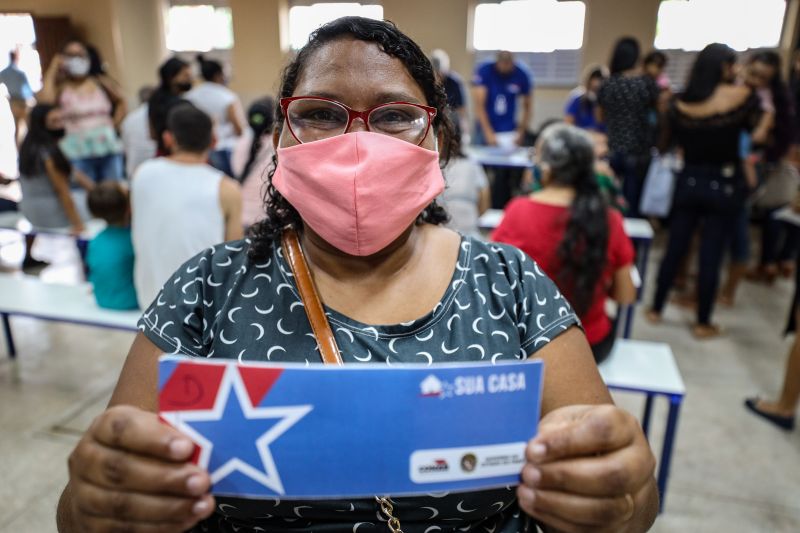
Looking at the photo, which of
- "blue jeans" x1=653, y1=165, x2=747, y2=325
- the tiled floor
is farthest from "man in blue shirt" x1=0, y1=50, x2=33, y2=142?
"blue jeans" x1=653, y1=165, x2=747, y2=325

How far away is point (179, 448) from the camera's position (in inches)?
28.5

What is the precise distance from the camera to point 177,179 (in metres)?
2.60

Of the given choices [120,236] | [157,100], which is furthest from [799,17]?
[120,236]

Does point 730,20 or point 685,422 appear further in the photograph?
point 730,20

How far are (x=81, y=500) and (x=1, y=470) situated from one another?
8.05 feet

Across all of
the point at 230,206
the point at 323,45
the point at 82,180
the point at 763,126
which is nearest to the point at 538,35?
the point at 763,126

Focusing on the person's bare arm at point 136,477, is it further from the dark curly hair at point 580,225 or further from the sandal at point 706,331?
the sandal at point 706,331

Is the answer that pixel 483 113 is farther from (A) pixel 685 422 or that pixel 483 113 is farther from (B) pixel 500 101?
(A) pixel 685 422

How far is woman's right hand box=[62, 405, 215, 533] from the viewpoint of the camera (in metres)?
0.73

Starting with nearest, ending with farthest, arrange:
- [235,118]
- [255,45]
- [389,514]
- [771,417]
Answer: [389,514] < [771,417] < [235,118] < [255,45]

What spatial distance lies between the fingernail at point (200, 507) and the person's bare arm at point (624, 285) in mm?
2232

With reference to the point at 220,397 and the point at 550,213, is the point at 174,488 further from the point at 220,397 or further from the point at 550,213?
the point at 550,213

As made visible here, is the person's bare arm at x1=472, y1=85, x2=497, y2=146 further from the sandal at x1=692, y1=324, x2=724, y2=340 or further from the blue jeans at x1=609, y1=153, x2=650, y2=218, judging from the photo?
the sandal at x1=692, y1=324, x2=724, y2=340

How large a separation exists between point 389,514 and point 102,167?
5.16 meters
